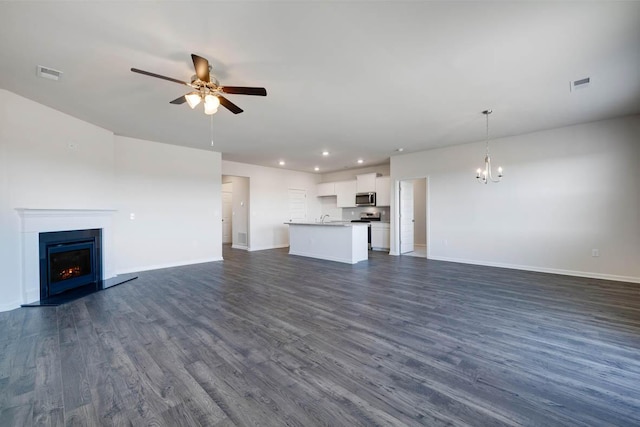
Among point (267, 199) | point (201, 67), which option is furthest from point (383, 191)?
point (201, 67)

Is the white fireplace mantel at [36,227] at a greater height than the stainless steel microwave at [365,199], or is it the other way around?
the stainless steel microwave at [365,199]

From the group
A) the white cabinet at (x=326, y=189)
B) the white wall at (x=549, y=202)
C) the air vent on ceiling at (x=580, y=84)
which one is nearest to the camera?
the air vent on ceiling at (x=580, y=84)

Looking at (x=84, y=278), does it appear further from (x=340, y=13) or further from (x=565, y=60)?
(x=565, y=60)

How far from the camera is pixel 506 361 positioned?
2.15 meters

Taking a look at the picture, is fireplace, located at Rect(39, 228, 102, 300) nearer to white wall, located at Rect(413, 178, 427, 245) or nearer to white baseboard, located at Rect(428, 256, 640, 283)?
white baseboard, located at Rect(428, 256, 640, 283)

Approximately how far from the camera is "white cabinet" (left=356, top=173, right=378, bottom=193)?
8.41 meters

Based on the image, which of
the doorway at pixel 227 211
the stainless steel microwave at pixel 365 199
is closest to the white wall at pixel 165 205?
the doorway at pixel 227 211

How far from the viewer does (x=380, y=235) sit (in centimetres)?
834

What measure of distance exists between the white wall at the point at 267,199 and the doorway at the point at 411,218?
3920 millimetres

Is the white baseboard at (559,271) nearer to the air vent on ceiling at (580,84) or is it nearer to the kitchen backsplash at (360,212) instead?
the kitchen backsplash at (360,212)

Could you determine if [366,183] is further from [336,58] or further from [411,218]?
[336,58]

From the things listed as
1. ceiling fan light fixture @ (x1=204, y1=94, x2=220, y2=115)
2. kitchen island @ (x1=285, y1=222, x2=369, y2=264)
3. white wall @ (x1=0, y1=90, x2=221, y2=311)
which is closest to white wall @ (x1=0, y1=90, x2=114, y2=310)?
white wall @ (x1=0, y1=90, x2=221, y2=311)

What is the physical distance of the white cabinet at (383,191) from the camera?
8102mm

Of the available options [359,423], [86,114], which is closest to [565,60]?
[359,423]
